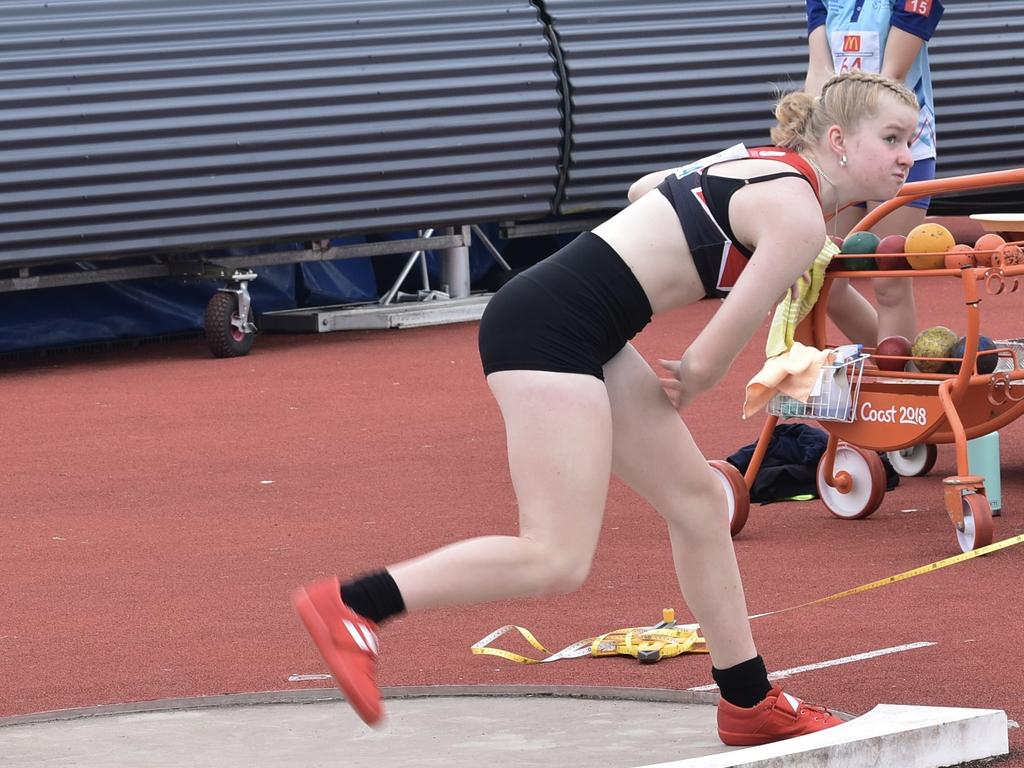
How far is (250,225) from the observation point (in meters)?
11.9

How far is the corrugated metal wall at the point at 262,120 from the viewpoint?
37.0 ft

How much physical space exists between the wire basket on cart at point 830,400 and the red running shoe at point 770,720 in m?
2.21

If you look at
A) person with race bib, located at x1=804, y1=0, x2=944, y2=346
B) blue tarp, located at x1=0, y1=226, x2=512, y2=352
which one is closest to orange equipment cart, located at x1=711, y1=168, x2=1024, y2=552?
person with race bib, located at x1=804, y1=0, x2=944, y2=346

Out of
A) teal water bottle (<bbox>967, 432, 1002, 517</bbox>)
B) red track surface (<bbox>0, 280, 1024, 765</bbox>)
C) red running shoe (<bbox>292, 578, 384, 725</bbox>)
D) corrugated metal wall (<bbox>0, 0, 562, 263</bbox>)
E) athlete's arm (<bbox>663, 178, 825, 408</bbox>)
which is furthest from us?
corrugated metal wall (<bbox>0, 0, 562, 263</bbox>)

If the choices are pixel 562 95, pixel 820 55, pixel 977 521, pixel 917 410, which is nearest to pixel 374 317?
pixel 562 95

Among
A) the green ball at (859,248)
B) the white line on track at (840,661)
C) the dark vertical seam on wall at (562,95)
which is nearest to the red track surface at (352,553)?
the white line on track at (840,661)

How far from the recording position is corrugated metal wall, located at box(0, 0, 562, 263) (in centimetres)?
1127

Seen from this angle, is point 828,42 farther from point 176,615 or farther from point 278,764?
point 278,764

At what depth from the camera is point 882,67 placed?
6984 millimetres

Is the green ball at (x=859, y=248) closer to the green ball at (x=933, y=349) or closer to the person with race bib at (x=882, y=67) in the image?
the green ball at (x=933, y=349)

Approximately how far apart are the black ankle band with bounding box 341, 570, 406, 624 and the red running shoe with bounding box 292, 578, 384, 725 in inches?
0.6

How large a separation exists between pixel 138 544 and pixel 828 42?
134 inches

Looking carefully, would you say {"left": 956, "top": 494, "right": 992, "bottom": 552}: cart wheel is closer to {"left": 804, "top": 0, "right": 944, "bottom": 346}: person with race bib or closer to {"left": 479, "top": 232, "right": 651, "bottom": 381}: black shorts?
{"left": 804, "top": 0, "right": 944, "bottom": 346}: person with race bib

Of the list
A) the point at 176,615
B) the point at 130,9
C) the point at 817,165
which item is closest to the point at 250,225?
the point at 130,9
